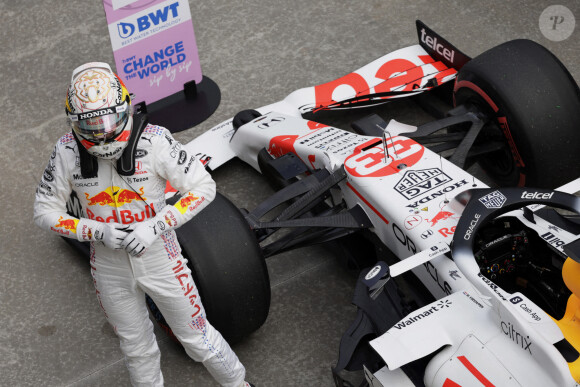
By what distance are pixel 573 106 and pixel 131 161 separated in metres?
2.65

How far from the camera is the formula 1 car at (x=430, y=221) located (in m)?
3.93

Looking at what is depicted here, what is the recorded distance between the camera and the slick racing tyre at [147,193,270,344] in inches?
179

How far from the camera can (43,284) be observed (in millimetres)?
5441

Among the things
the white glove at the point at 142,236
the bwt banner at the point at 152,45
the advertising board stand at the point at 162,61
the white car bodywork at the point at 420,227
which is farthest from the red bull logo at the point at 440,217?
the bwt banner at the point at 152,45

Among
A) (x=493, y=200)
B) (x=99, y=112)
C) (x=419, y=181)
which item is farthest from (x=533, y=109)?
(x=99, y=112)

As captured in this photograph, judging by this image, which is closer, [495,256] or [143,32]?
[495,256]

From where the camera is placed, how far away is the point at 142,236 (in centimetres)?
379

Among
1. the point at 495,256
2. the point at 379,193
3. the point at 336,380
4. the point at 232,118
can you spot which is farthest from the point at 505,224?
the point at 232,118

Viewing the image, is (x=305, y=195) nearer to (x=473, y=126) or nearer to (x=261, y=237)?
(x=261, y=237)

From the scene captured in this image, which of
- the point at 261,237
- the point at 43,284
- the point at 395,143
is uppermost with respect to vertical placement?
the point at 395,143

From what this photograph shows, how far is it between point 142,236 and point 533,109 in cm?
248

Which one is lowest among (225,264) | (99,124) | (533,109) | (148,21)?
(225,264)

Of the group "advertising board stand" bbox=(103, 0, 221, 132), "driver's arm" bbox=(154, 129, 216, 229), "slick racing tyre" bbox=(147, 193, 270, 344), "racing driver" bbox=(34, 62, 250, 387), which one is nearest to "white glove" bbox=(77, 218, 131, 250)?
"racing driver" bbox=(34, 62, 250, 387)

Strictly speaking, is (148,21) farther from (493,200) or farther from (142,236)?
(493,200)
